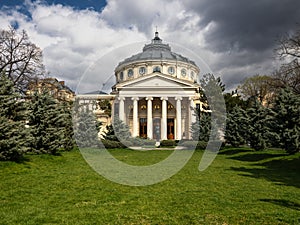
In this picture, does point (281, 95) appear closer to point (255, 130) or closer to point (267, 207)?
point (255, 130)

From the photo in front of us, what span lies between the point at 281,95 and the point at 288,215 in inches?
518

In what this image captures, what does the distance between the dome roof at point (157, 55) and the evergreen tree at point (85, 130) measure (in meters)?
30.4

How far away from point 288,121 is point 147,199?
1266 cm

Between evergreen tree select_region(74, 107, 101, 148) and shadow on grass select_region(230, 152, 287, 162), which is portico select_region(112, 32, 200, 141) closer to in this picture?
evergreen tree select_region(74, 107, 101, 148)

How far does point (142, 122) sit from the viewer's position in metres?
48.9

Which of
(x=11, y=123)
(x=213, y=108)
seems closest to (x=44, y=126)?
(x=11, y=123)

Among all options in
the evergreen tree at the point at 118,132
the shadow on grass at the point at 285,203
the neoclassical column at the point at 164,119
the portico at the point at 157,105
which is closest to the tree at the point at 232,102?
the portico at the point at 157,105

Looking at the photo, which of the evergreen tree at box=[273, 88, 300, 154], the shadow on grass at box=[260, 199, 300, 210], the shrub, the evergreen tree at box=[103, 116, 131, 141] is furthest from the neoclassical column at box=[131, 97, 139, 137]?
the shadow on grass at box=[260, 199, 300, 210]

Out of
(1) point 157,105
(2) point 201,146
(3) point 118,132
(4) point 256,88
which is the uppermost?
(4) point 256,88

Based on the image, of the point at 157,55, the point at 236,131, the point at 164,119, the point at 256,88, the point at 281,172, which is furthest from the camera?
the point at 157,55

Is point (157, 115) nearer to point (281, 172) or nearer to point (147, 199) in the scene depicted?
point (281, 172)

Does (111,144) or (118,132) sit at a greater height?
(118,132)

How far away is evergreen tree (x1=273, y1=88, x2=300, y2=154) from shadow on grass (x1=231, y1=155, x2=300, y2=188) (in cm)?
94

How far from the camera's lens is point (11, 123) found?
13.0 m
